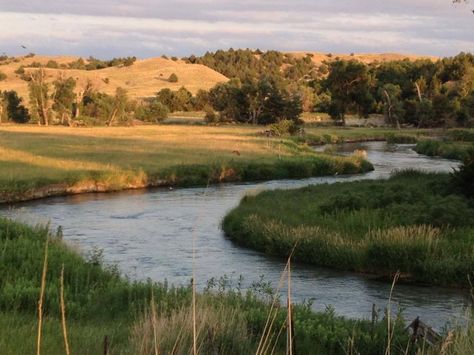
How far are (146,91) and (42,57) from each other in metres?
69.1

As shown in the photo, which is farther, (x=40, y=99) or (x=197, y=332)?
(x=40, y=99)

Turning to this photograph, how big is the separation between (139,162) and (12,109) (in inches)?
1976

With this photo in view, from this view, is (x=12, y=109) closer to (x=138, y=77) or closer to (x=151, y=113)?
(x=151, y=113)

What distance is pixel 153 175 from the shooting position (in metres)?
40.6

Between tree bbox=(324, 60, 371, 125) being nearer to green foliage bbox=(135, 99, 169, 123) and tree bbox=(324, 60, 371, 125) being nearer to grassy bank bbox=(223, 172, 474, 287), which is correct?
green foliage bbox=(135, 99, 169, 123)

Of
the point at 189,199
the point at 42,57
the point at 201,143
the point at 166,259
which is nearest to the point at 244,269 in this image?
the point at 166,259

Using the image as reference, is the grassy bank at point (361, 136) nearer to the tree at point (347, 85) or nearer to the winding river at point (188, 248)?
the tree at point (347, 85)

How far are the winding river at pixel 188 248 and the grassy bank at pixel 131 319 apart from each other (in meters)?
1.69

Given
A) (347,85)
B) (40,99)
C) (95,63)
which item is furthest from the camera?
(95,63)

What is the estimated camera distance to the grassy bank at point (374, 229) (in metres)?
20.6

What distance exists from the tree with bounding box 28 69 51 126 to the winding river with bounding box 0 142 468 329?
165ft

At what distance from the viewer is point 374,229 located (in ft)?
76.5

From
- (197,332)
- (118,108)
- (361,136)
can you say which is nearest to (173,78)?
(118,108)

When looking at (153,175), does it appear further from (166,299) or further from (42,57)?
(42,57)
